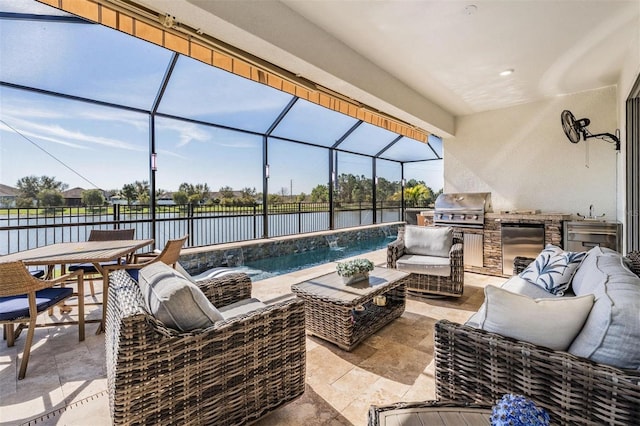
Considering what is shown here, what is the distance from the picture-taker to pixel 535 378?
108 centimetres

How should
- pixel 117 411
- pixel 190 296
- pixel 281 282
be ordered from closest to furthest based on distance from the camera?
1. pixel 117 411
2. pixel 190 296
3. pixel 281 282

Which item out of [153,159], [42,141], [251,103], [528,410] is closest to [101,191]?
[42,141]

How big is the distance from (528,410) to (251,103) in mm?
5178

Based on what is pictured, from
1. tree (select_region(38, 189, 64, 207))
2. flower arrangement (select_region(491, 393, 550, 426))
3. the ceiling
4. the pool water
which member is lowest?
the pool water

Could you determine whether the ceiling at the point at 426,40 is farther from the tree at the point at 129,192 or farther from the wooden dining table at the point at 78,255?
the tree at the point at 129,192

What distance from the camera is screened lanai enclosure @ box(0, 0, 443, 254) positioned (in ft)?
11.1

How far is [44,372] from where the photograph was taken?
6.47 ft

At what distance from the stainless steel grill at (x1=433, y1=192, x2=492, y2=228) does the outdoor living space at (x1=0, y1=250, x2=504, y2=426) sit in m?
2.63

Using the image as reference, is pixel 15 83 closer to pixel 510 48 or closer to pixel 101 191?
pixel 101 191

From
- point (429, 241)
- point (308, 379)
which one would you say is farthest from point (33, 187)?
point (429, 241)

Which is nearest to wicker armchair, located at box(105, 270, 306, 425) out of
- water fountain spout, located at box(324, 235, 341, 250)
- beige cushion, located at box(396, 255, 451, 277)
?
beige cushion, located at box(396, 255, 451, 277)

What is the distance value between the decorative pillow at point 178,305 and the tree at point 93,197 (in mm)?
4452

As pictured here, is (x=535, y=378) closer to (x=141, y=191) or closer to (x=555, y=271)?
(x=555, y=271)

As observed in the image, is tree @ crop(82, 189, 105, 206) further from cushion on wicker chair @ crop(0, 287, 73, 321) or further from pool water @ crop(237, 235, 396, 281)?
cushion on wicker chair @ crop(0, 287, 73, 321)
